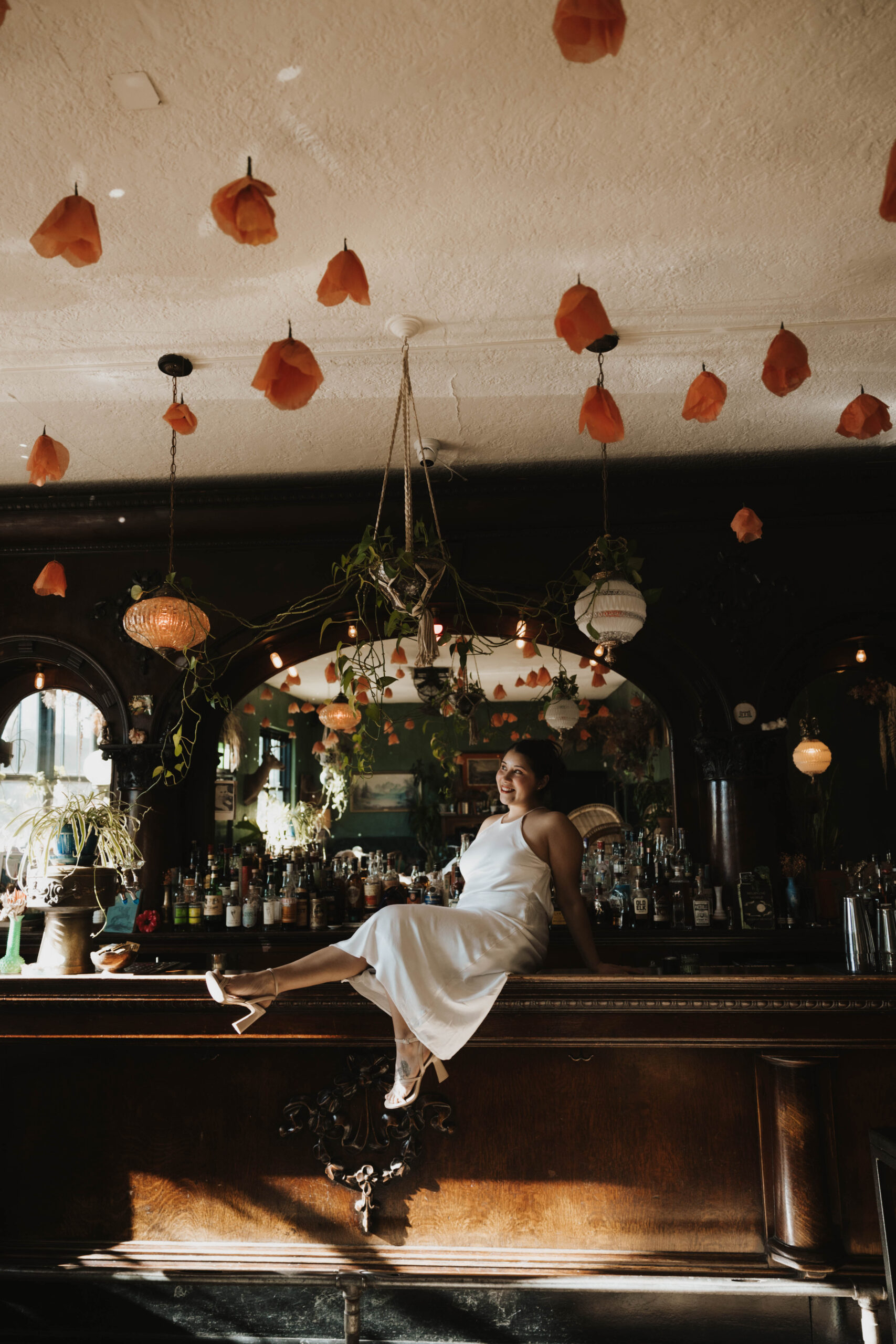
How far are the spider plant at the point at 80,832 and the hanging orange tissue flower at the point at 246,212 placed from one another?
209 centimetres

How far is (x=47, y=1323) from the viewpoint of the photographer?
10.1 feet

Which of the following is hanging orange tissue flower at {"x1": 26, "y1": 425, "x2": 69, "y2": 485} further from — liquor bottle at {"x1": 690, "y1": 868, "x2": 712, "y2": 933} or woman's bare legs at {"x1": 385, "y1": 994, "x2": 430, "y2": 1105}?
liquor bottle at {"x1": 690, "y1": 868, "x2": 712, "y2": 933}

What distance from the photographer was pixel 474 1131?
3.00 metres

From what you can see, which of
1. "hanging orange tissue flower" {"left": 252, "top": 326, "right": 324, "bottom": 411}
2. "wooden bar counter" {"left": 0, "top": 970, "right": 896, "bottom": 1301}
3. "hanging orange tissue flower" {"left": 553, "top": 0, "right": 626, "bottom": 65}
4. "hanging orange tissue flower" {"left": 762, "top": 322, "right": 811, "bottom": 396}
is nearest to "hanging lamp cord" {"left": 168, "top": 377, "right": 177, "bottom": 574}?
"hanging orange tissue flower" {"left": 252, "top": 326, "right": 324, "bottom": 411}

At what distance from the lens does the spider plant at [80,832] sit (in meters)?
3.34

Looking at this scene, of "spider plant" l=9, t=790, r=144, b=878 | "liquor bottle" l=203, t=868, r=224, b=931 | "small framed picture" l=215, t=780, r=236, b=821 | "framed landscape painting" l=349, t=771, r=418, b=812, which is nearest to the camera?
"spider plant" l=9, t=790, r=144, b=878

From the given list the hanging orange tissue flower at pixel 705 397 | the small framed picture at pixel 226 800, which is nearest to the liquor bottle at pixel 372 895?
the hanging orange tissue flower at pixel 705 397

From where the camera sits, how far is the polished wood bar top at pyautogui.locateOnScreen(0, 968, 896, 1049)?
2.88 metres

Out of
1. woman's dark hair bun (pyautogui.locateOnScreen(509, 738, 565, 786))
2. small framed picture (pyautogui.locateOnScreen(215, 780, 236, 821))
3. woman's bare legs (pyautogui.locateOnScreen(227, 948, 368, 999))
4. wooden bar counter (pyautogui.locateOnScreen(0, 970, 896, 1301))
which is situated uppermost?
small framed picture (pyautogui.locateOnScreen(215, 780, 236, 821))

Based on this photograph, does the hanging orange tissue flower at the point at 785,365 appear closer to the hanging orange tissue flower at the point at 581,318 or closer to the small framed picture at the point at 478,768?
the hanging orange tissue flower at the point at 581,318

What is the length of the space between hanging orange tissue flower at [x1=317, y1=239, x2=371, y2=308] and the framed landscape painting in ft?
40.6

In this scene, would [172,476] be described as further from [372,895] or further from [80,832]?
[372,895]

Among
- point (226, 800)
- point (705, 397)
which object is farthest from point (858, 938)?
point (226, 800)

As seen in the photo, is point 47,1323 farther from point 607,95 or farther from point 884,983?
point 607,95
